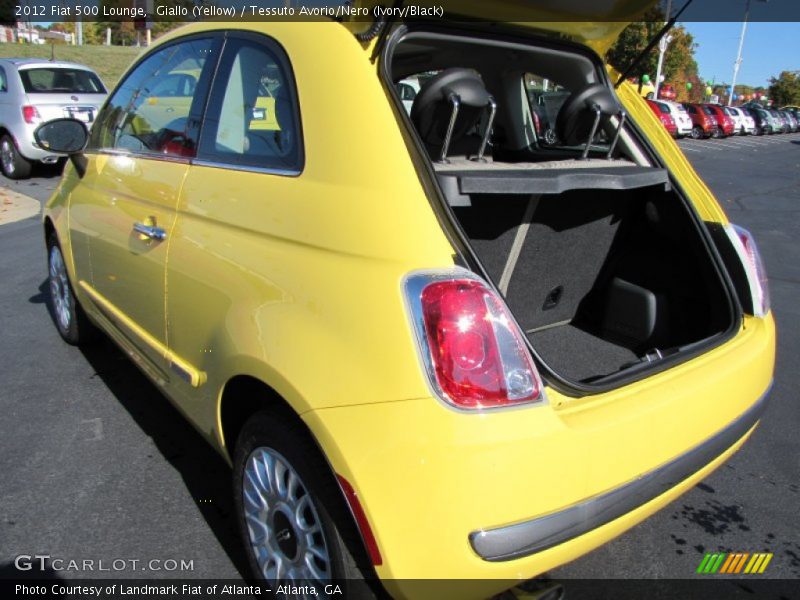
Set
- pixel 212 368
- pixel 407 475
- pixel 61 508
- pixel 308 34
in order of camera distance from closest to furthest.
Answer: pixel 407 475, pixel 308 34, pixel 212 368, pixel 61 508

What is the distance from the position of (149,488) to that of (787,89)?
84148 mm

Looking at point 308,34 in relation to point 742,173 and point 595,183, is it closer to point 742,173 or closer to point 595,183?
point 595,183

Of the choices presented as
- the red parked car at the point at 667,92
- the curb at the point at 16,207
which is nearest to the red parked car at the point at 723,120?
the red parked car at the point at 667,92

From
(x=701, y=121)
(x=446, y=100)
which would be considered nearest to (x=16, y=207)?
(x=446, y=100)

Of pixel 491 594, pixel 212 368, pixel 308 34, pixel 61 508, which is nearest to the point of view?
pixel 491 594

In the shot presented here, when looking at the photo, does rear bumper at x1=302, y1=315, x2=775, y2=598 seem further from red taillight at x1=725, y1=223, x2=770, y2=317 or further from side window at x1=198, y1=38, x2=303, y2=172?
red taillight at x1=725, y1=223, x2=770, y2=317

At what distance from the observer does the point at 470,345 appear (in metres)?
1.54

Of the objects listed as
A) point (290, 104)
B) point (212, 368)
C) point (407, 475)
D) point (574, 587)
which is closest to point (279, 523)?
point (212, 368)

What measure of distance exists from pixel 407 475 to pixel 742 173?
18564 mm

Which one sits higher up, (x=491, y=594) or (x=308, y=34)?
(x=308, y=34)

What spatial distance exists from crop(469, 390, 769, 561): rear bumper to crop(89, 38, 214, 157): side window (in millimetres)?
1676

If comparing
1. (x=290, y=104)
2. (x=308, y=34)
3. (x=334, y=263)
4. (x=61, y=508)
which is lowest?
(x=61, y=508)

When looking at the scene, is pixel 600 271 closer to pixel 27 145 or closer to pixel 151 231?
pixel 151 231

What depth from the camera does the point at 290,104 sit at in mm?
1936
